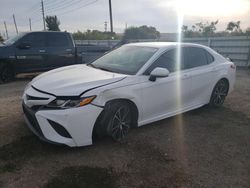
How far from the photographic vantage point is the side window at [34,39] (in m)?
8.52

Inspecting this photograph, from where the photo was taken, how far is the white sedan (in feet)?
10.2

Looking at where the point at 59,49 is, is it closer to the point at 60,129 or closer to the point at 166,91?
the point at 166,91

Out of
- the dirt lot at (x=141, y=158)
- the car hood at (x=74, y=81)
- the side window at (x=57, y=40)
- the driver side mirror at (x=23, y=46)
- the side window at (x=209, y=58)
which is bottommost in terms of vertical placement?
the dirt lot at (x=141, y=158)

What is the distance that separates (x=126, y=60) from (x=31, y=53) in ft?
18.2

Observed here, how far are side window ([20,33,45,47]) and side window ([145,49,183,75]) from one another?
6022 millimetres

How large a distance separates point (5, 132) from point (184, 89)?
318 centimetres

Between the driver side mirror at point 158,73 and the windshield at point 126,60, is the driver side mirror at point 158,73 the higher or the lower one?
the lower one

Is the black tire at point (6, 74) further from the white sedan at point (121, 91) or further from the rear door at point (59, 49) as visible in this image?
the white sedan at point (121, 91)

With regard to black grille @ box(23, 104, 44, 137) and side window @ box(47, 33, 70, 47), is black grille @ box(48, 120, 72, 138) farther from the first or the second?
side window @ box(47, 33, 70, 47)

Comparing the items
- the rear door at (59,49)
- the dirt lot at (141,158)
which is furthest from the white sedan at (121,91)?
the rear door at (59,49)

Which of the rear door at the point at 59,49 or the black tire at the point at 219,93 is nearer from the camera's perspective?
the black tire at the point at 219,93

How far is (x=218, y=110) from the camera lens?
17.8 ft

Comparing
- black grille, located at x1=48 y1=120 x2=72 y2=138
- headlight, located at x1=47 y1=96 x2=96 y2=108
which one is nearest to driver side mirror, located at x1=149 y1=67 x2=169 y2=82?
headlight, located at x1=47 y1=96 x2=96 y2=108

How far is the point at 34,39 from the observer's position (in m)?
8.69
